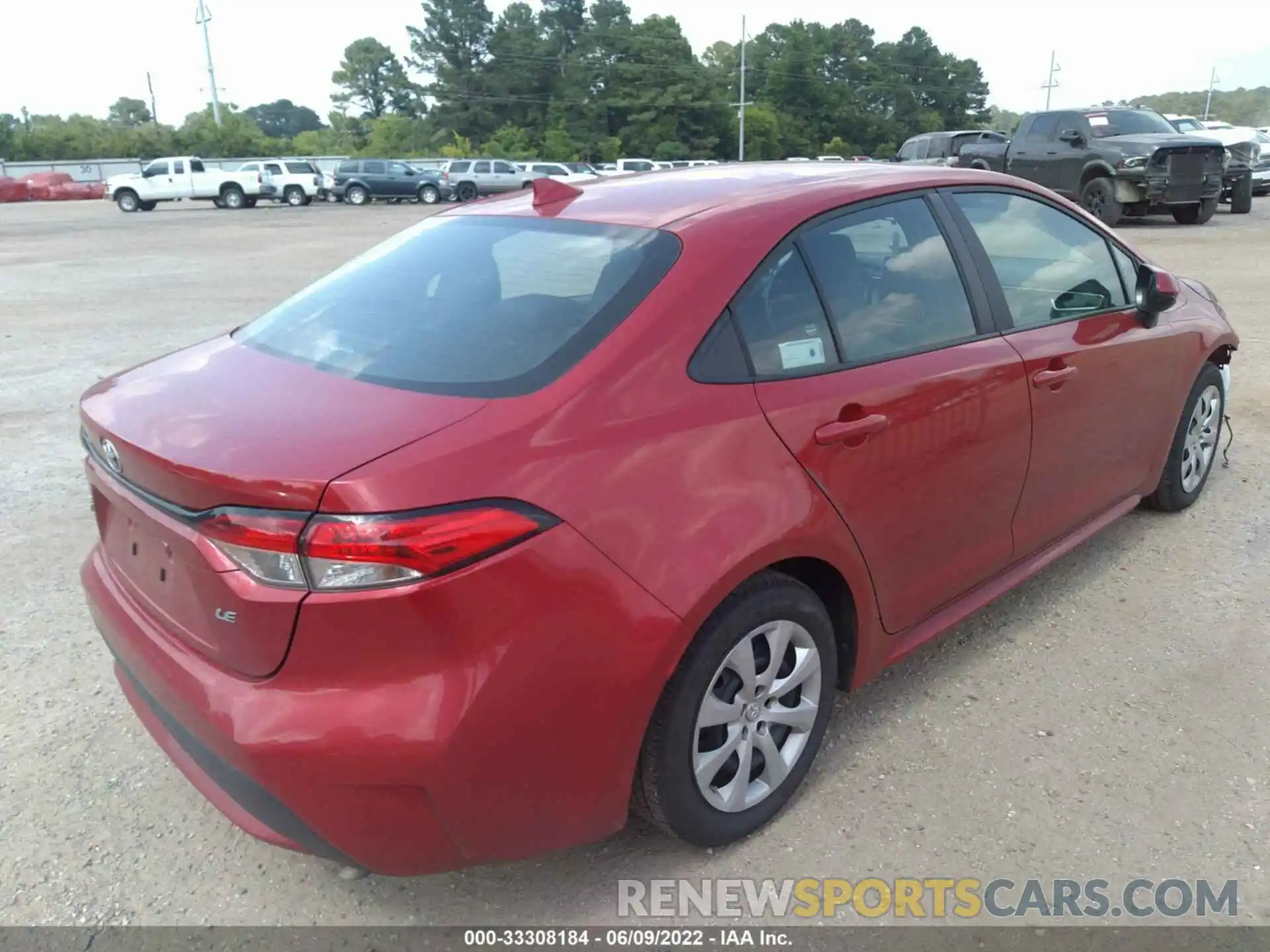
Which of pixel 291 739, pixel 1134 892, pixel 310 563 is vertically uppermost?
pixel 310 563

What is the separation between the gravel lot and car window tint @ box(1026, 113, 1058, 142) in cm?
1490

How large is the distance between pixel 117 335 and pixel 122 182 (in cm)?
3156

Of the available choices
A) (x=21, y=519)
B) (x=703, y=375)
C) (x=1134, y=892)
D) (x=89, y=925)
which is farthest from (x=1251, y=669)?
(x=21, y=519)

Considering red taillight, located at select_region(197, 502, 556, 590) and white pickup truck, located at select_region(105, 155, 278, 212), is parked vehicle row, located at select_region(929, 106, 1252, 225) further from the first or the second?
white pickup truck, located at select_region(105, 155, 278, 212)

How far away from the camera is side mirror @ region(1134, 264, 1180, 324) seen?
12.3 ft

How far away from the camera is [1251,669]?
3254 millimetres

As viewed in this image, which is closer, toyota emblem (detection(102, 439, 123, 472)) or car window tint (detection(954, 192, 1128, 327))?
toyota emblem (detection(102, 439, 123, 472))

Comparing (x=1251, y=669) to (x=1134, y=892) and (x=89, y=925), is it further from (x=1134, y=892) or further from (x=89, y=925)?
(x=89, y=925)

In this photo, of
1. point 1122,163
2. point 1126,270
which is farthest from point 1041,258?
point 1122,163

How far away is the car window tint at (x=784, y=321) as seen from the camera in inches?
95.6

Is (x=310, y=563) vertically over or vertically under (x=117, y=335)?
over

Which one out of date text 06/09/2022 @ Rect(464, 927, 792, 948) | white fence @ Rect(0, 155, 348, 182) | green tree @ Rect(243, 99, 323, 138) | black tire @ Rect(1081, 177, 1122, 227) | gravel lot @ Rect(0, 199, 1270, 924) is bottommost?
date text 06/09/2022 @ Rect(464, 927, 792, 948)

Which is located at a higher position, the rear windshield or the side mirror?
the rear windshield

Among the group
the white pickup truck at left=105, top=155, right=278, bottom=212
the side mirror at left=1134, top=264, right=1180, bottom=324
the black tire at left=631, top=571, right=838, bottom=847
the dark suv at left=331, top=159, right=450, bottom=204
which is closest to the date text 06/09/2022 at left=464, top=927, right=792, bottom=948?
the black tire at left=631, top=571, right=838, bottom=847
